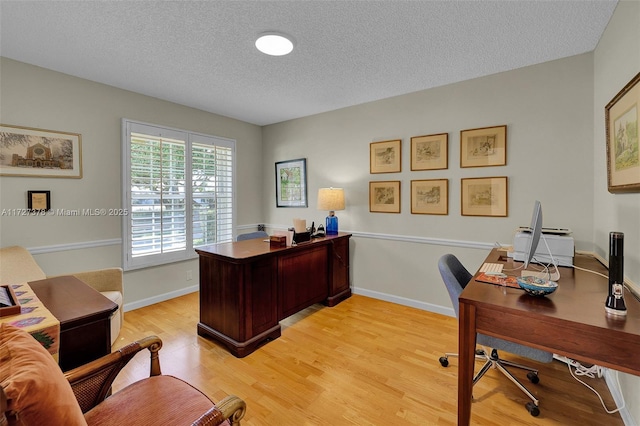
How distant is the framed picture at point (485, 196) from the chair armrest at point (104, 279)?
3564mm

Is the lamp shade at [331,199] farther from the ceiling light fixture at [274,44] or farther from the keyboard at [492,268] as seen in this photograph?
the keyboard at [492,268]

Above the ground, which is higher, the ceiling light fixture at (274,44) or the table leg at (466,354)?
the ceiling light fixture at (274,44)

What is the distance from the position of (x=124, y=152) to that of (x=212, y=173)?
1.11 m

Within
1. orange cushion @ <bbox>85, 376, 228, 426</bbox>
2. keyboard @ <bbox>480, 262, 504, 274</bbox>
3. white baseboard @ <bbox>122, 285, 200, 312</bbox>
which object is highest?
keyboard @ <bbox>480, 262, 504, 274</bbox>

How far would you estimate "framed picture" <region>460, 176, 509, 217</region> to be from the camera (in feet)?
9.14

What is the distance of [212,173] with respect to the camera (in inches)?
161

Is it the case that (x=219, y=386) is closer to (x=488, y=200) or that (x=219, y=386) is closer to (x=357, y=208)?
(x=357, y=208)

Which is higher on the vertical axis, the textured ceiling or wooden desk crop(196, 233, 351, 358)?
the textured ceiling

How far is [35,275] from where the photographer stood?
1939 mm

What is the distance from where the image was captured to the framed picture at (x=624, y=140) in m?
1.50

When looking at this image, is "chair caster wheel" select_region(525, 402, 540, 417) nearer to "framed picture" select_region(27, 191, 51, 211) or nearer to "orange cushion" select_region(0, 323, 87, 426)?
"orange cushion" select_region(0, 323, 87, 426)

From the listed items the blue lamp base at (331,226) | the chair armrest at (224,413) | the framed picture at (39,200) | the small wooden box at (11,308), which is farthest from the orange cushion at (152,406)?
the blue lamp base at (331,226)

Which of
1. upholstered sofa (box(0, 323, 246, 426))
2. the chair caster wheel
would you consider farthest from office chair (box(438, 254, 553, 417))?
upholstered sofa (box(0, 323, 246, 426))

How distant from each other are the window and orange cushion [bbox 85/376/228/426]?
98.8 inches
